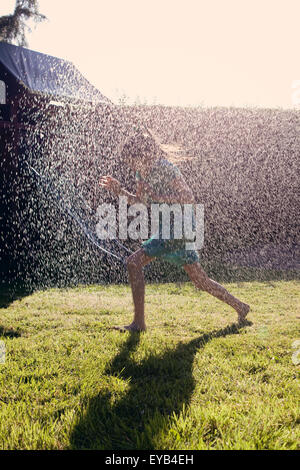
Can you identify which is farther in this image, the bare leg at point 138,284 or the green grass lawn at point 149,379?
the bare leg at point 138,284

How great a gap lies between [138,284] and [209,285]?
641 mm

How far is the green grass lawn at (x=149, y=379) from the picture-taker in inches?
68.4

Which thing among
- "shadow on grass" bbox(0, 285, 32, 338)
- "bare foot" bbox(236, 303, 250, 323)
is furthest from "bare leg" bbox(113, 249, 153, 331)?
"shadow on grass" bbox(0, 285, 32, 338)

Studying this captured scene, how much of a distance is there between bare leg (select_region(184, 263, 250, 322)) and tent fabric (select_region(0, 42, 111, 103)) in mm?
5492

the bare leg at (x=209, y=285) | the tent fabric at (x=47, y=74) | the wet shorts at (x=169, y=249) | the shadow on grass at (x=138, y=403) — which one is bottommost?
the shadow on grass at (x=138, y=403)

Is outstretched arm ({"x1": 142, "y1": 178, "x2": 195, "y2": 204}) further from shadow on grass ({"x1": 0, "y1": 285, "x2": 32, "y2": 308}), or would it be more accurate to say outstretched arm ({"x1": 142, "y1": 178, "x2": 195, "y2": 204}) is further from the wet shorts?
shadow on grass ({"x1": 0, "y1": 285, "x2": 32, "y2": 308})

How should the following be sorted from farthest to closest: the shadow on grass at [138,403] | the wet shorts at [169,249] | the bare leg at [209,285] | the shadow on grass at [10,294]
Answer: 1. the shadow on grass at [10,294]
2. the bare leg at [209,285]
3. the wet shorts at [169,249]
4. the shadow on grass at [138,403]

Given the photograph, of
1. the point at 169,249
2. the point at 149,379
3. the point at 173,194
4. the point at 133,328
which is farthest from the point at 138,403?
the point at 173,194

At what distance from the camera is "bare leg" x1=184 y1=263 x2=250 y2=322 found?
3.34 meters

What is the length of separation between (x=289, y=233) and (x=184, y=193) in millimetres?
5631

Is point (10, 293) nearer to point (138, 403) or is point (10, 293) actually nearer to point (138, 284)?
point (138, 284)

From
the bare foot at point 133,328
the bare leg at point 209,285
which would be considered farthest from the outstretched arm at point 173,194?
the bare foot at point 133,328

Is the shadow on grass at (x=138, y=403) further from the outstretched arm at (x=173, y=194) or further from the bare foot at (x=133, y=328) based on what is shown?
the outstretched arm at (x=173, y=194)
